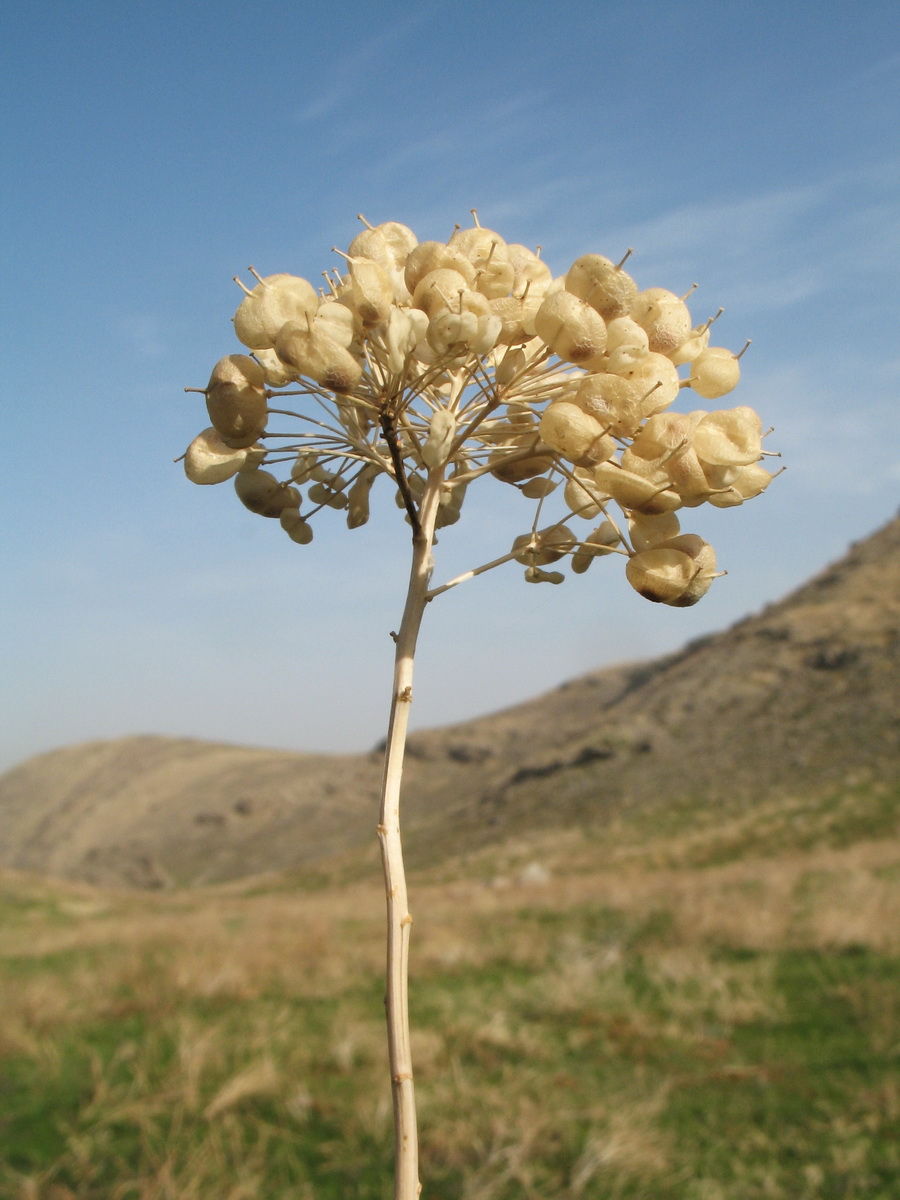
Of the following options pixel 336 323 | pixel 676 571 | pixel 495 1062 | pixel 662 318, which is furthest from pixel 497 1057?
pixel 336 323

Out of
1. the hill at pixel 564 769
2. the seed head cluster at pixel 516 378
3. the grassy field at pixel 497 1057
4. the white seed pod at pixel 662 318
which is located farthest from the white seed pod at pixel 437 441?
the hill at pixel 564 769

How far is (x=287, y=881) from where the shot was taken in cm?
4509

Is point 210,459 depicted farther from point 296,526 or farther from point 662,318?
point 662,318

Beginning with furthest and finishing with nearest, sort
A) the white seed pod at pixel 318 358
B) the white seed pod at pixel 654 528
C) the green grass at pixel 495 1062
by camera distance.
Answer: the green grass at pixel 495 1062, the white seed pod at pixel 654 528, the white seed pod at pixel 318 358

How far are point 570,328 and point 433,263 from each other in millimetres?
210

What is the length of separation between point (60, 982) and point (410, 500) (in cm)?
1163

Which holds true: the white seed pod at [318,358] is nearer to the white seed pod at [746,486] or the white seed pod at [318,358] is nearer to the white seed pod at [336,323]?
the white seed pod at [336,323]

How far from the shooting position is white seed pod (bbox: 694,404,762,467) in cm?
121

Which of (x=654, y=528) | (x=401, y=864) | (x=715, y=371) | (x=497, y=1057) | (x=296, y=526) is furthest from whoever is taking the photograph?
(x=497, y=1057)

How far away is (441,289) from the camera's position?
1186mm

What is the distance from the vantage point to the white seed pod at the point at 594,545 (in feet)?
4.49

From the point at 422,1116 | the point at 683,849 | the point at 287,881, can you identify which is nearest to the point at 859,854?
the point at 683,849

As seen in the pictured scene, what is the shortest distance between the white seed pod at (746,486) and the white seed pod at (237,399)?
0.66 meters

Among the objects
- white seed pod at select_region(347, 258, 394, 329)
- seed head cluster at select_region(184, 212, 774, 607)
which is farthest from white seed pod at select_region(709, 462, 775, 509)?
white seed pod at select_region(347, 258, 394, 329)
